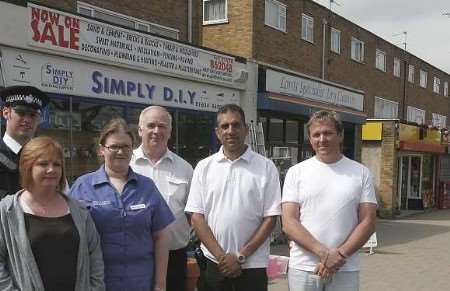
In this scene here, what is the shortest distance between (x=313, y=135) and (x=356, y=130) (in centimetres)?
1475

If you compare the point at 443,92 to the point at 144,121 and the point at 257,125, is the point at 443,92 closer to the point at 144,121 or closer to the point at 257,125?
the point at 257,125

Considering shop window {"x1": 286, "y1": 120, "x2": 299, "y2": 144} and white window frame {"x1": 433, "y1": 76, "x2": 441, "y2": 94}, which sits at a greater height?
white window frame {"x1": 433, "y1": 76, "x2": 441, "y2": 94}

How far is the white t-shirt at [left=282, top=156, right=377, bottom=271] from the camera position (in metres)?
3.70

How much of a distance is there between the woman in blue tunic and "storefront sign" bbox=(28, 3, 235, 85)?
5.22m

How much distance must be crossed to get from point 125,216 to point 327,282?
145 centimetres

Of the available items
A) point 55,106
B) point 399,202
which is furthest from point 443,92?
point 55,106

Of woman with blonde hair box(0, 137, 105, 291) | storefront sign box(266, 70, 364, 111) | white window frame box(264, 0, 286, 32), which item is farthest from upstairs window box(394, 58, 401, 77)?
woman with blonde hair box(0, 137, 105, 291)

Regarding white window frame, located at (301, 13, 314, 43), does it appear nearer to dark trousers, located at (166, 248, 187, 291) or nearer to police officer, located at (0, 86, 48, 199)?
dark trousers, located at (166, 248, 187, 291)

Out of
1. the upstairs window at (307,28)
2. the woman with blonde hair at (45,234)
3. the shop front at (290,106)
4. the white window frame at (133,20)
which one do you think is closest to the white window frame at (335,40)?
the upstairs window at (307,28)

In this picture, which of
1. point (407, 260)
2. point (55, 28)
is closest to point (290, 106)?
point (407, 260)

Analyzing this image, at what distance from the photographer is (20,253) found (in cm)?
275

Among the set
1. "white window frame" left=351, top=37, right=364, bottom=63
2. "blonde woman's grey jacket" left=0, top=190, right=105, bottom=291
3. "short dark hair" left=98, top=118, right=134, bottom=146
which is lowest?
"blonde woman's grey jacket" left=0, top=190, right=105, bottom=291

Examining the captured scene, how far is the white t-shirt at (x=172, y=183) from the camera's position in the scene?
12.6ft

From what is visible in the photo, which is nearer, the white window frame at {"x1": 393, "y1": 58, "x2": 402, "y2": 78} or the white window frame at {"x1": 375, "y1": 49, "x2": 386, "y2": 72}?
the white window frame at {"x1": 375, "y1": 49, "x2": 386, "y2": 72}
